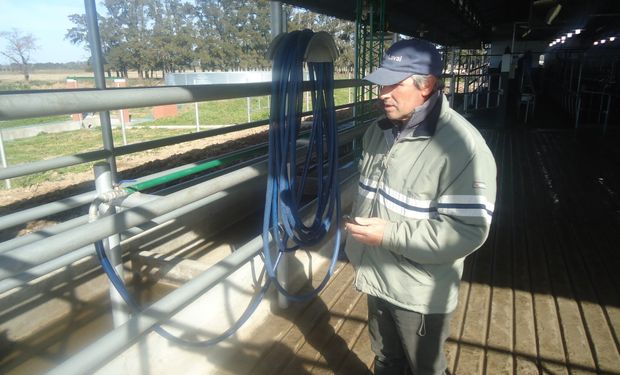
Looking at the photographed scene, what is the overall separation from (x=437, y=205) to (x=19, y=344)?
7.76ft

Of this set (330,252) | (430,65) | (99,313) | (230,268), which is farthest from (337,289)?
(430,65)

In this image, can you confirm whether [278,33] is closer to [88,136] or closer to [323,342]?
[323,342]

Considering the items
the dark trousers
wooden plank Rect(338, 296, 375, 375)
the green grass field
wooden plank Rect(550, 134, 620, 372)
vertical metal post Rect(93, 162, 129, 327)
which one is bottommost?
the green grass field

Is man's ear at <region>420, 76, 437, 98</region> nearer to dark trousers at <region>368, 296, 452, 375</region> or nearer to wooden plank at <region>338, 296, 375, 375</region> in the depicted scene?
dark trousers at <region>368, 296, 452, 375</region>

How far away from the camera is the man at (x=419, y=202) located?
1.27 meters

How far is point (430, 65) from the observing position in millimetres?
1348

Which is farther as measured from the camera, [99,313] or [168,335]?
[99,313]

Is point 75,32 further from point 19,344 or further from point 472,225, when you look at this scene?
point 472,225

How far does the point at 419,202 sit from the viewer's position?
4.47ft

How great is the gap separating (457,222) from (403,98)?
421 mm

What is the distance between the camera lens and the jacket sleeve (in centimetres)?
125

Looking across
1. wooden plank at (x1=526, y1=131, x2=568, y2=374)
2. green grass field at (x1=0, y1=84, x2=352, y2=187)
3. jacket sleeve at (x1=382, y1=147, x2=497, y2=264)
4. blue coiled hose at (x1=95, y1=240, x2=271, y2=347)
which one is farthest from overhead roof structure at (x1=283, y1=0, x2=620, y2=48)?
jacket sleeve at (x1=382, y1=147, x2=497, y2=264)

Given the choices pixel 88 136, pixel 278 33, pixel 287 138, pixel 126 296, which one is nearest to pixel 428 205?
pixel 287 138

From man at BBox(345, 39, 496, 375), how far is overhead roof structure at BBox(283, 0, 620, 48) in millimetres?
5154
